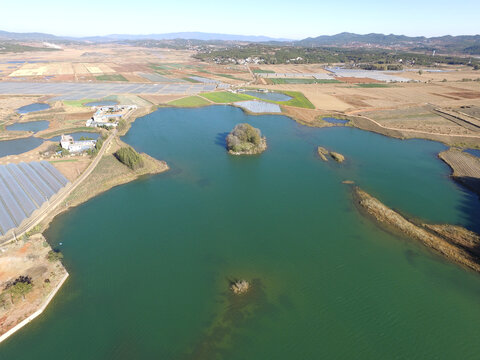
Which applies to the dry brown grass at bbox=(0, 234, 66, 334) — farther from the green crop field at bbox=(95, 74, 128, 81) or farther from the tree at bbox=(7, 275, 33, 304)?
the green crop field at bbox=(95, 74, 128, 81)

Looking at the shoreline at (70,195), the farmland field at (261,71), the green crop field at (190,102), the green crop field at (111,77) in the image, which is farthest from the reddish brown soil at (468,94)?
the green crop field at (111,77)

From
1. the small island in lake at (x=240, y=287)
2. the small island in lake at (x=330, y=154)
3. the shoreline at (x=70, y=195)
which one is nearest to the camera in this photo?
the shoreline at (x=70, y=195)

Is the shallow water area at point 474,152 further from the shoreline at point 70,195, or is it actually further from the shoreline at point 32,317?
the shoreline at point 32,317

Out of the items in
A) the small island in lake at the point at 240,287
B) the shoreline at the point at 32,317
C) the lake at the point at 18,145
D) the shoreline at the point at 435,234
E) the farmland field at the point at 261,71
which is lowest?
the shoreline at the point at 32,317

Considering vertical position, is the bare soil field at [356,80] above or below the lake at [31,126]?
above

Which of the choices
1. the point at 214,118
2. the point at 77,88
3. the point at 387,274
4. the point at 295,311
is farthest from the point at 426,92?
the point at 77,88

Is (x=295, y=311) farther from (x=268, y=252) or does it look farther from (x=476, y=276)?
(x=476, y=276)

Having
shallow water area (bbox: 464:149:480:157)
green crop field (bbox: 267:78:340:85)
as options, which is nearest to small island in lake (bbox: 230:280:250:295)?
shallow water area (bbox: 464:149:480:157)
